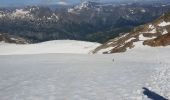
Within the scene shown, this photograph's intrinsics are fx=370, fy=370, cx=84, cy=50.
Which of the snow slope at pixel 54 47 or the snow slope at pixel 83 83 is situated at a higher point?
the snow slope at pixel 83 83

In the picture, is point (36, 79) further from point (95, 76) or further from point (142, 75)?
point (142, 75)

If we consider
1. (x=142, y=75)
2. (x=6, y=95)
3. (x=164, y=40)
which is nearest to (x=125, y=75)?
(x=142, y=75)

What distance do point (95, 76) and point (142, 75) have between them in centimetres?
364

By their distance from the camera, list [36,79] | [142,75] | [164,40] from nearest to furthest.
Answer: [36,79], [142,75], [164,40]

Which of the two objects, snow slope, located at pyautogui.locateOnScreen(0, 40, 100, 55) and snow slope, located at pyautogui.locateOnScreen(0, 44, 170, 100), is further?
snow slope, located at pyautogui.locateOnScreen(0, 40, 100, 55)

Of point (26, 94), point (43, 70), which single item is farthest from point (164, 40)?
point (26, 94)

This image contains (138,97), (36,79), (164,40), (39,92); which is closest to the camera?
(138,97)

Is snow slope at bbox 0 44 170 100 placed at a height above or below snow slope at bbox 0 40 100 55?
above

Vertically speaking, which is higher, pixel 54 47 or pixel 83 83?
pixel 83 83

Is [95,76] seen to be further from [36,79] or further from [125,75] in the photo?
[36,79]

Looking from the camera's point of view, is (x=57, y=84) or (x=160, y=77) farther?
(x=160, y=77)

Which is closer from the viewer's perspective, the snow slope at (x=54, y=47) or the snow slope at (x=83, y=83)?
the snow slope at (x=83, y=83)

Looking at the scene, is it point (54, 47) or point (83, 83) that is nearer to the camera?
point (83, 83)

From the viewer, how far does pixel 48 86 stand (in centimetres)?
2381
